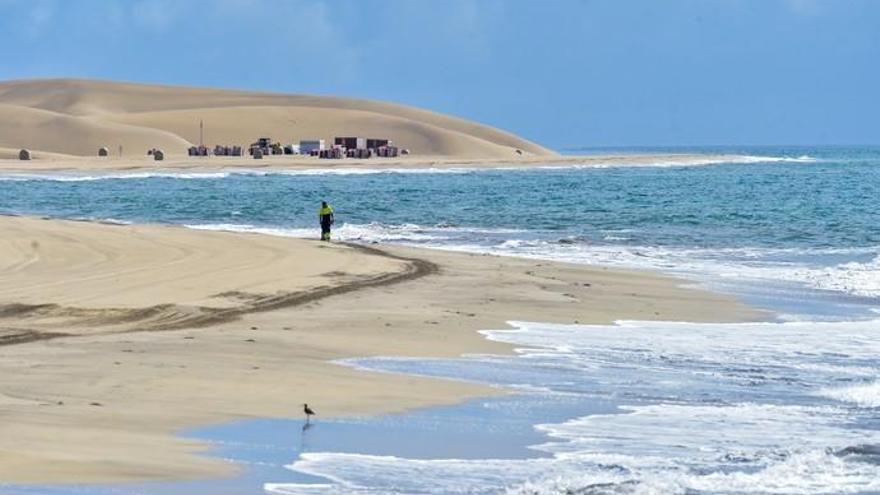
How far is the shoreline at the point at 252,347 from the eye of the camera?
33.2 feet

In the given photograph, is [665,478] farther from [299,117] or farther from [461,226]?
[299,117]

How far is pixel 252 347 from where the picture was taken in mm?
14836

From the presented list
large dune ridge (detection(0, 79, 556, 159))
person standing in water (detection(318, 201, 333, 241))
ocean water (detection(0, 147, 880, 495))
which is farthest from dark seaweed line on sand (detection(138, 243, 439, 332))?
large dune ridge (detection(0, 79, 556, 159))

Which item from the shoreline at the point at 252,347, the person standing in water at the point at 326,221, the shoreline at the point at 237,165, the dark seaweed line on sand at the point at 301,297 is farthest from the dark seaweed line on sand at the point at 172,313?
the shoreline at the point at 237,165

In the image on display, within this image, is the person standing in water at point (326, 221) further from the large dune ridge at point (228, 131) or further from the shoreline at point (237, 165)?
the large dune ridge at point (228, 131)

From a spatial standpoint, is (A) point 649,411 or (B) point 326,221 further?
(B) point 326,221

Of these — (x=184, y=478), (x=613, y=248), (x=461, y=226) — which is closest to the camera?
(x=184, y=478)

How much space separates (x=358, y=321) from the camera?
685 inches

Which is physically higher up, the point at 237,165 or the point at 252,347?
the point at 237,165

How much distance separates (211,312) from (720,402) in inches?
253

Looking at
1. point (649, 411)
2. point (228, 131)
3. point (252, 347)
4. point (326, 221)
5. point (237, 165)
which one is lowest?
point (649, 411)

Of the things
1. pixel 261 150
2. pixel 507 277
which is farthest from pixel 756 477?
pixel 261 150

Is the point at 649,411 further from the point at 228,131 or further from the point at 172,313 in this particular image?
the point at 228,131

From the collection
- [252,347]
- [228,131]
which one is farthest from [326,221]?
[228,131]
